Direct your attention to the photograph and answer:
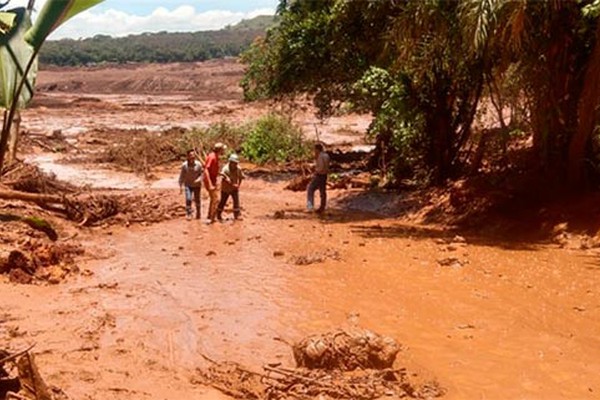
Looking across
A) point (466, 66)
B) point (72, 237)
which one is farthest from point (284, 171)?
point (72, 237)

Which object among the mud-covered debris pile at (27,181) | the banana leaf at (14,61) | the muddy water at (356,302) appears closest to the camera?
the banana leaf at (14,61)

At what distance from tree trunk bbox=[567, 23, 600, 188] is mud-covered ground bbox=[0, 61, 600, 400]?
1326 mm

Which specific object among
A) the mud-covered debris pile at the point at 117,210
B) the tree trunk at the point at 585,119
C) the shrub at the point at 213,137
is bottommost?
the mud-covered debris pile at the point at 117,210

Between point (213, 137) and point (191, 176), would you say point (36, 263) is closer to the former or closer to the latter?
point (191, 176)

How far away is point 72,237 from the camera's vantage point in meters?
12.3

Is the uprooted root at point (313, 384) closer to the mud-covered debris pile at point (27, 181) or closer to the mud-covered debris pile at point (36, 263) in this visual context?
the mud-covered debris pile at point (36, 263)

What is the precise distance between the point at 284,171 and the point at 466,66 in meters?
9.70

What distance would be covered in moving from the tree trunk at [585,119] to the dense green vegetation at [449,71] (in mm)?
18

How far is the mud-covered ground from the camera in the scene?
626cm

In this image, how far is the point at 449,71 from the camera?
579 inches

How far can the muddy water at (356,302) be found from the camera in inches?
253

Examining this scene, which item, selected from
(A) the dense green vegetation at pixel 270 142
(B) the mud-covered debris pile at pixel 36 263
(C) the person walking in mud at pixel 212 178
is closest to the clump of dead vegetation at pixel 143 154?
(A) the dense green vegetation at pixel 270 142

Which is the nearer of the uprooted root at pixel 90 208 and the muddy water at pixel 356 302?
the muddy water at pixel 356 302

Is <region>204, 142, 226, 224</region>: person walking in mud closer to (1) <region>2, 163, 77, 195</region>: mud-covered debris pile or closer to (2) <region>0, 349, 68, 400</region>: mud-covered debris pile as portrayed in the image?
(1) <region>2, 163, 77, 195</region>: mud-covered debris pile
